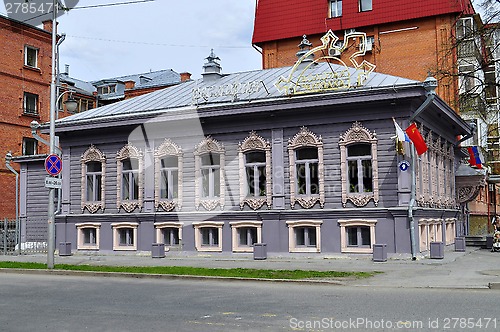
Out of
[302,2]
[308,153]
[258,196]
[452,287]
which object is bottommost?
[452,287]

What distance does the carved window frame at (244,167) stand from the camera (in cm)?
2530

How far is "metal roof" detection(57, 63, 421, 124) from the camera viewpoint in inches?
993

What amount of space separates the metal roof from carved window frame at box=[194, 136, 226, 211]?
1.79m

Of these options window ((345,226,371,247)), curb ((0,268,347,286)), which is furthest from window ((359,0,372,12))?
curb ((0,268,347,286))

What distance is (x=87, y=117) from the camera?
97.5 ft

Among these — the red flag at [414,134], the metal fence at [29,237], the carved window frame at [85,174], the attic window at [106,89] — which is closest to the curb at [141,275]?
the carved window frame at [85,174]

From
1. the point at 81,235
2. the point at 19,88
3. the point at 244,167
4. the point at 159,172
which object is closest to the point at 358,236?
the point at 244,167

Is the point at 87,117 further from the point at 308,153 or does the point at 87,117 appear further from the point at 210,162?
the point at 308,153

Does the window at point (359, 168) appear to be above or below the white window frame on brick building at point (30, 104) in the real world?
below

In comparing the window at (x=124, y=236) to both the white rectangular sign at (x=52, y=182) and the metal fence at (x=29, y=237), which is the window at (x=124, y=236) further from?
the white rectangular sign at (x=52, y=182)

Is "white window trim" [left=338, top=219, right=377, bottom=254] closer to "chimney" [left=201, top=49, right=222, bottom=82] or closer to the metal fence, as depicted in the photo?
"chimney" [left=201, top=49, right=222, bottom=82]

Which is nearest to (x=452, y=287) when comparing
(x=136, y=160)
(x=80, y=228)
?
(x=136, y=160)

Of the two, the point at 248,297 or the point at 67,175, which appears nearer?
the point at 248,297

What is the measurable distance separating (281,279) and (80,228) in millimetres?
15834
